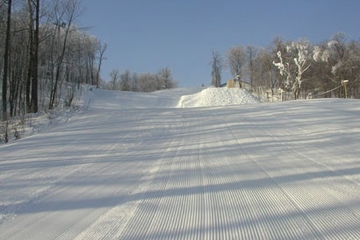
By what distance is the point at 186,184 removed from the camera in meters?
5.50

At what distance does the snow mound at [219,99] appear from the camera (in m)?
43.8

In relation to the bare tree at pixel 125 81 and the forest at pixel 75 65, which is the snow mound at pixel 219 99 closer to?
the forest at pixel 75 65

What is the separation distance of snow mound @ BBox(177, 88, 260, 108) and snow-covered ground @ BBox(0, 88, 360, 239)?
108 feet

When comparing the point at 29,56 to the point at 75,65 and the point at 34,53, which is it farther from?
the point at 75,65

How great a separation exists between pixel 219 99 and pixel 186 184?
131 ft

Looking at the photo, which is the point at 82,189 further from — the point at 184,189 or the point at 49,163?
the point at 49,163

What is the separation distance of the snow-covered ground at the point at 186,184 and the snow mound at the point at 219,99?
3280 cm

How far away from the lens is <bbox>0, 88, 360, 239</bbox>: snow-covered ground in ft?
12.8

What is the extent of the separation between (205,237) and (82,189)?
2.56m

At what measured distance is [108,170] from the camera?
658 centimetres

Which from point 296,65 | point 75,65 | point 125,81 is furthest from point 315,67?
point 125,81

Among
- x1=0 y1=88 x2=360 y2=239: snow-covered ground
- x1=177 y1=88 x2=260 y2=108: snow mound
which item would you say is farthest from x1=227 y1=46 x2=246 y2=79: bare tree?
x1=0 y1=88 x2=360 y2=239: snow-covered ground

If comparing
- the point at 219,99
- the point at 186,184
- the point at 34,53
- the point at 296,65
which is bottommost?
the point at 186,184

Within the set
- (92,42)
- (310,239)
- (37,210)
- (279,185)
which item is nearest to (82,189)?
(37,210)
